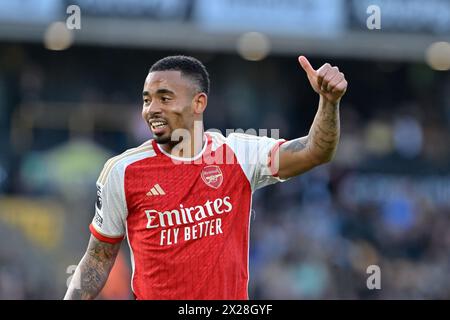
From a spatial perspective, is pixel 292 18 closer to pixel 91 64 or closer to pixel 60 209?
pixel 91 64

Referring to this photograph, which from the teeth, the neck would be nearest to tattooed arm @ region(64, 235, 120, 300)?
the neck

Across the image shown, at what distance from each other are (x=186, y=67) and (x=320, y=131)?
0.97 m

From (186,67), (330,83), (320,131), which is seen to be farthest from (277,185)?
(330,83)

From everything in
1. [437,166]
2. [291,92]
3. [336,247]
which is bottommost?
[336,247]

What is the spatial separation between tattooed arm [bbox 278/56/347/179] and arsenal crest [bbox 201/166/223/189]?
356 mm

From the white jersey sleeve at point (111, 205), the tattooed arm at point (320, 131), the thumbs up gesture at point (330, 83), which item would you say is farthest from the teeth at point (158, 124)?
the thumbs up gesture at point (330, 83)

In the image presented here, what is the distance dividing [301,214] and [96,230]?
37.3 feet

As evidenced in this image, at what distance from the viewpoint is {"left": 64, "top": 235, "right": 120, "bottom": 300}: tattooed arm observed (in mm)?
6109

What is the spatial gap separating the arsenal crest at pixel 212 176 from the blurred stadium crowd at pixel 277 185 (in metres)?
8.82

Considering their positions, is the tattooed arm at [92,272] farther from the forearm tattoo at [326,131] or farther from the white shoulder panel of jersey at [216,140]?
the forearm tattoo at [326,131]

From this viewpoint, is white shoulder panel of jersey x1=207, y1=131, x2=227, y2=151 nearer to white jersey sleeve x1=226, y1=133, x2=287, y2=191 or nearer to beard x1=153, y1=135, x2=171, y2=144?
white jersey sleeve x1=226, y1=133, x2=287, y2=191
